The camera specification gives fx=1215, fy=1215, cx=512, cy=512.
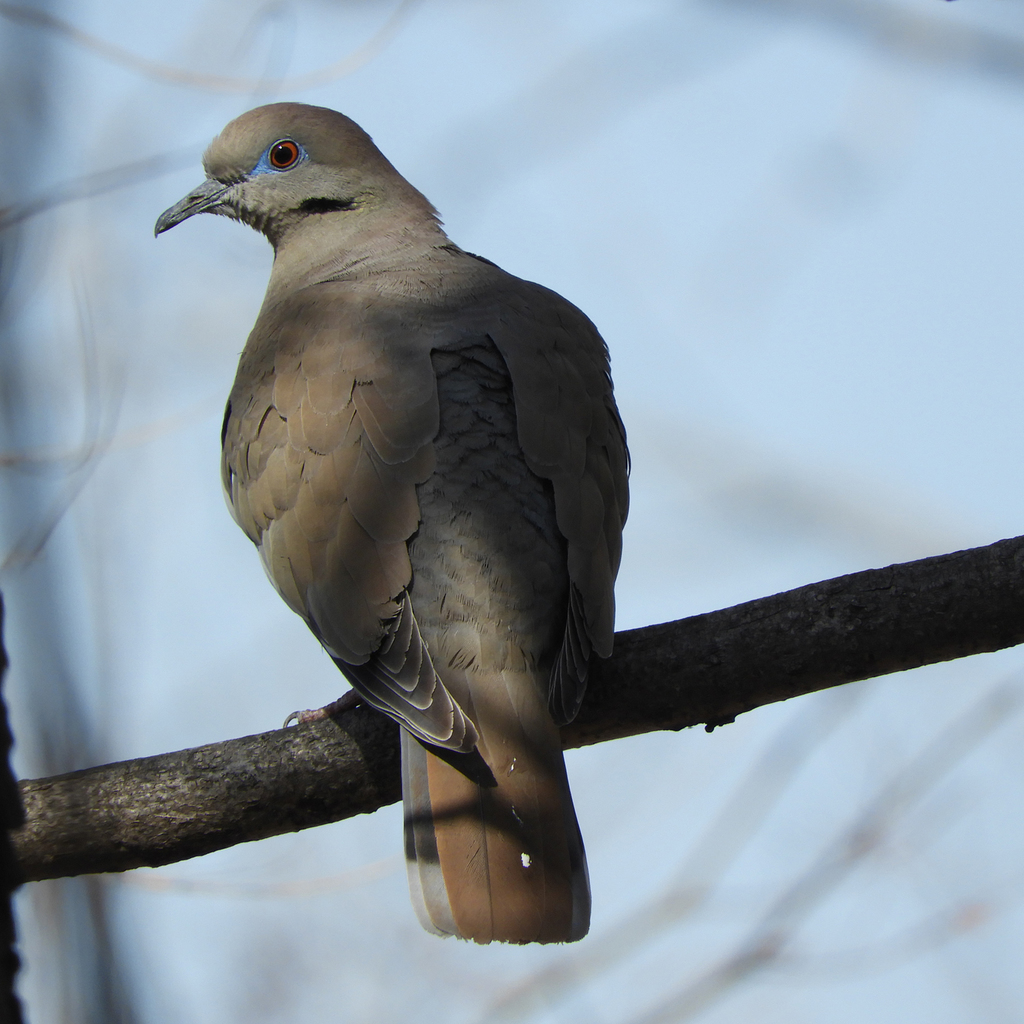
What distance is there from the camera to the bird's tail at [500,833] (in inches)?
102

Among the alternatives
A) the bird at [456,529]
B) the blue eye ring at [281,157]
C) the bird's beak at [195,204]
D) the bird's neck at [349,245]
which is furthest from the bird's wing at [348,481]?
the bird's beak at [195,204]

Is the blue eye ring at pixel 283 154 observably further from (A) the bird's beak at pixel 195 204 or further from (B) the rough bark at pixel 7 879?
(B) the rough bark at pixel 7 879

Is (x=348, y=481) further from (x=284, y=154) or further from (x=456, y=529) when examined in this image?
(x=284, y=154)

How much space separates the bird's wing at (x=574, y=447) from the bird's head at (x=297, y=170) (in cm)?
98

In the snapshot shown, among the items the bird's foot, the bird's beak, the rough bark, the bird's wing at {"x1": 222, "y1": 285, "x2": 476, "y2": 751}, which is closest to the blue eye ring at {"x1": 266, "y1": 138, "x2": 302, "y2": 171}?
the bird's beak

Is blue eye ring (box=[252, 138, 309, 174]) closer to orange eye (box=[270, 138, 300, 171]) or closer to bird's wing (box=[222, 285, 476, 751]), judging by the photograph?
Answer: orange eye (box=[270, 138, 300, 171])

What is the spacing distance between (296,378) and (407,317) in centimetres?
36

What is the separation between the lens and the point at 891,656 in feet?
8.89

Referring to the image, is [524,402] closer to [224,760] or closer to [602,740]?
[602,740]

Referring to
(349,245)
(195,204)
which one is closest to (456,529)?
(349,245)

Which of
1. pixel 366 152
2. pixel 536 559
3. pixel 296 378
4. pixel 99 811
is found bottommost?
pixel 99 811

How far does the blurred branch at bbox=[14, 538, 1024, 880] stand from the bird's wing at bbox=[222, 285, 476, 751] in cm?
26

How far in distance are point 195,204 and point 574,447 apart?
229 cm

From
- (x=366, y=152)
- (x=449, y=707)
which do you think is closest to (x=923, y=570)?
(x=449, y=707)
